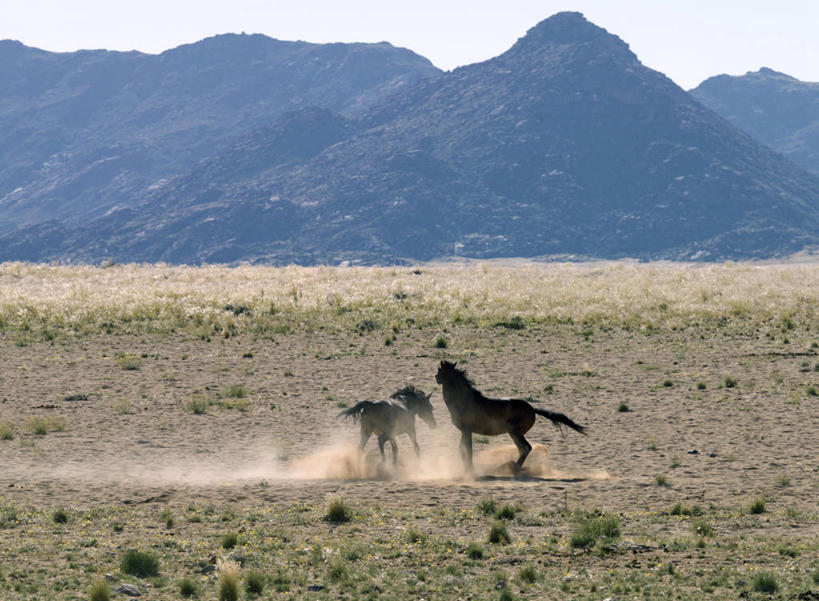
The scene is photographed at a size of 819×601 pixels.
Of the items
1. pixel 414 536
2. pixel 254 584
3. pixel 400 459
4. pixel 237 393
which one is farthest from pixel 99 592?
pixel 237 393

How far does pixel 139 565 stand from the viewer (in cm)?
1122

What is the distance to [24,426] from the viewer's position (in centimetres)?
2155

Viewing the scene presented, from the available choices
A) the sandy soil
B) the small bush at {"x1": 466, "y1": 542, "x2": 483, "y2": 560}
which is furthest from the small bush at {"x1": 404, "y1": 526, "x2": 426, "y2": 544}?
the sandy soil

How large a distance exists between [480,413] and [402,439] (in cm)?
396

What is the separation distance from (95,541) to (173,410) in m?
11.4

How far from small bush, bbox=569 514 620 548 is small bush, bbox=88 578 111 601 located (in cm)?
537

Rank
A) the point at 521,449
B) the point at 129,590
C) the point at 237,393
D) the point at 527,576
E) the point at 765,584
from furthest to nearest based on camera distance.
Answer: the point at 237,393 < the point at 521,449 < the point at 527,576 < the point at 129,590 < the point at 765,584

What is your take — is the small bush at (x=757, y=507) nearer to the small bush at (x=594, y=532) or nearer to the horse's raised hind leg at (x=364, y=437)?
the small bush at (x=594, y=532)

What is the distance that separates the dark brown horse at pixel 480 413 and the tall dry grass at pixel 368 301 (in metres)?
20.8

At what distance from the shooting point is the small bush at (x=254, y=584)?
34.9 ft

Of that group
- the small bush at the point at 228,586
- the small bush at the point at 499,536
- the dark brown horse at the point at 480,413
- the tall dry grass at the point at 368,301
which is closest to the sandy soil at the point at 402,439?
the dark brown horse at the point at 480,413

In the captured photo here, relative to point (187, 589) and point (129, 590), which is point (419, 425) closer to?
point (187, 589)

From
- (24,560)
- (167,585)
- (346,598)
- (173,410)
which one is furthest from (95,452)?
(346,598)

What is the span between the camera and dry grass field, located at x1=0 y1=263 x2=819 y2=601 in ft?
36.8
